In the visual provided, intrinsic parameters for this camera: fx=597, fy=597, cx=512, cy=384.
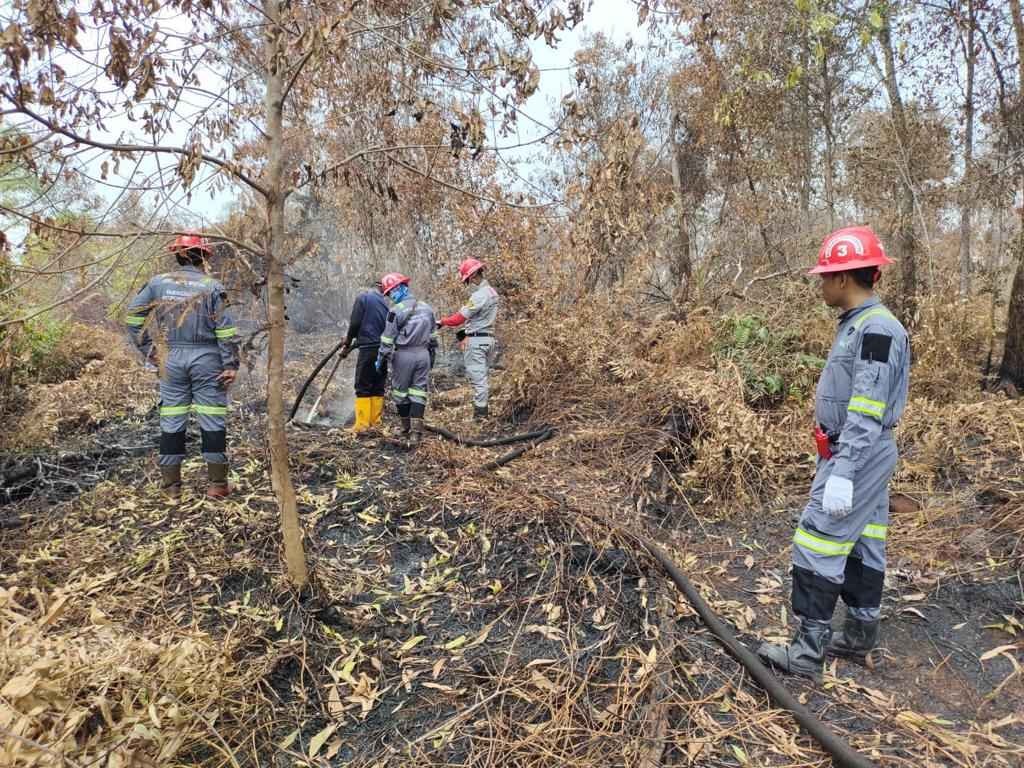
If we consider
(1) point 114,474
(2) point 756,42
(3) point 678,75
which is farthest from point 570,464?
(3) point 678,75

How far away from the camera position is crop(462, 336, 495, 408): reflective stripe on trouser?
7367 mm

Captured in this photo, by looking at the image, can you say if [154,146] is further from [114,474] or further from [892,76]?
[892,76]

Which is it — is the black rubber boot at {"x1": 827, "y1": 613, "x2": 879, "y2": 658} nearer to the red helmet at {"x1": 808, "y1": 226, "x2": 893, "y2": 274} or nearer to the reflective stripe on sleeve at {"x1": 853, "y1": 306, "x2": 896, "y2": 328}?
the reflective stripe on sleeve at {"x1": 853, "y1": 306, "x2": 896, "y2": 328}

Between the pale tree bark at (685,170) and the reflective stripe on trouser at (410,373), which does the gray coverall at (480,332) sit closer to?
the reflective stripe on trouser at (410,373)

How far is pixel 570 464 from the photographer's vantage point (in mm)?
5492

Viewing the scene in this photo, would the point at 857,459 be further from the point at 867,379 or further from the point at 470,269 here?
the point at 470,269

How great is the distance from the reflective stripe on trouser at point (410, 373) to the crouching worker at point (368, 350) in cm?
22

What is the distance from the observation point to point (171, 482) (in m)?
4.42

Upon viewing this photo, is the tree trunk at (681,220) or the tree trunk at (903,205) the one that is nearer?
the tree trunk at (903,205)

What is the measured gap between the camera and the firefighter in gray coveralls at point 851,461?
2600 mm

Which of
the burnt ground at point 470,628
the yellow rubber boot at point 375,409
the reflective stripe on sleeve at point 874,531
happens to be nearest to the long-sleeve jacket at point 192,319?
the burnt ground at point 470,628

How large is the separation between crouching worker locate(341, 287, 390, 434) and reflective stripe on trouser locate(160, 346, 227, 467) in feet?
7.15

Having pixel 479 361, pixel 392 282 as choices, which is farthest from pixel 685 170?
pixel 392 282

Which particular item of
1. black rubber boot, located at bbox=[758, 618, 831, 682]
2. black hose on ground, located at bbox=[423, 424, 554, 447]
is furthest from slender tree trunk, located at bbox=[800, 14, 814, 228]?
black rubber boot, located at bbox=[758, 618, 831, 682]
